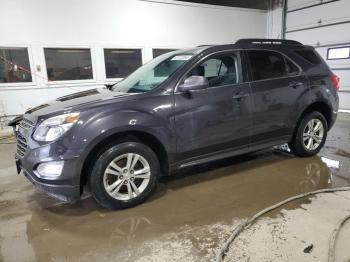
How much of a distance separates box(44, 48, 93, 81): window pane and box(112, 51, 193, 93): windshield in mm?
4322

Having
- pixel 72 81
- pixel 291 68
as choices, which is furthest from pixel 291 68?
pixel 72 81

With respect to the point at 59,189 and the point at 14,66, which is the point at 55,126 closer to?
the point at 59,189

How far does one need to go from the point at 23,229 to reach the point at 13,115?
502 centimetres

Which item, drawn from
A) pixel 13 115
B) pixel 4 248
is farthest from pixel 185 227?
pixel 13 115

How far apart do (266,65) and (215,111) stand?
3.37 ft

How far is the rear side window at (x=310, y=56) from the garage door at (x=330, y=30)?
5224mm

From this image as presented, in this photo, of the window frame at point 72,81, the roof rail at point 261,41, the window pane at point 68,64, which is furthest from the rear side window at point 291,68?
the window pane at point 68,64

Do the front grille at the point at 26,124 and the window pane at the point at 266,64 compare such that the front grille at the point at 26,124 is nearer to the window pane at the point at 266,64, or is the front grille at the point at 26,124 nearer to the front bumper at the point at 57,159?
the front bumper at the point at 57,159

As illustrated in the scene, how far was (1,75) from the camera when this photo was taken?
661 cm

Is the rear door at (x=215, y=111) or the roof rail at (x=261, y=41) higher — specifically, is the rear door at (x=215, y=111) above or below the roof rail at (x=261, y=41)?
below

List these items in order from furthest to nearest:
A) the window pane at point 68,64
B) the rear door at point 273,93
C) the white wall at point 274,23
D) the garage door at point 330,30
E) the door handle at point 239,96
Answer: the white wall at point 274,23, the garage door at point 330,30, the window pane at point 68,64, the rear door at point 273,93, the door handle at point 239,96

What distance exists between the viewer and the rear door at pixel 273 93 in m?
3.38

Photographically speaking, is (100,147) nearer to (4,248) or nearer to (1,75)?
(4,248)

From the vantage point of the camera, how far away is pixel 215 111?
3.07 m
